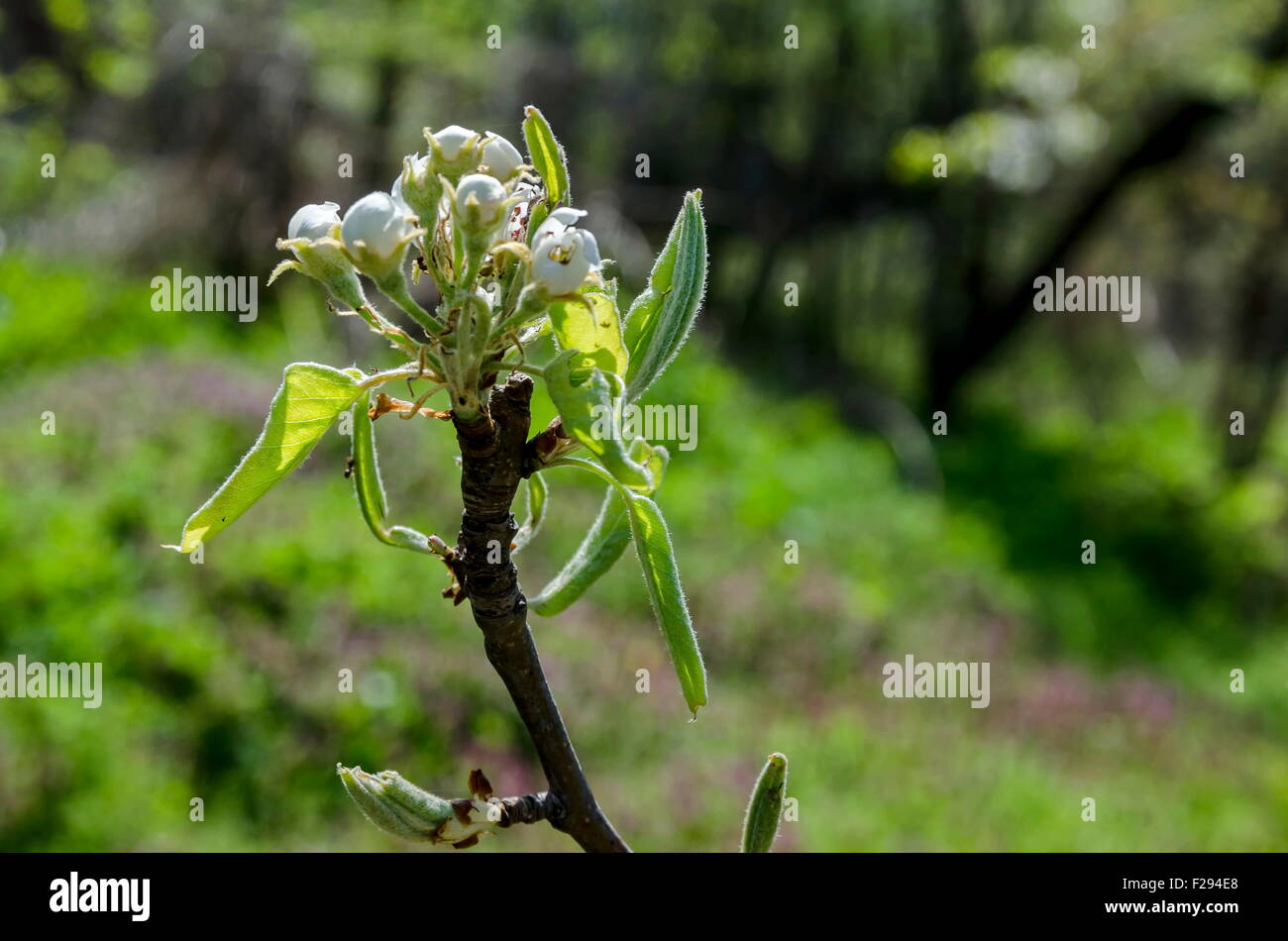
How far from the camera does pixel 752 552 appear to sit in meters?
6.48

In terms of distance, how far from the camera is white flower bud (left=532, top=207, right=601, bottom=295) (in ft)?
2.51

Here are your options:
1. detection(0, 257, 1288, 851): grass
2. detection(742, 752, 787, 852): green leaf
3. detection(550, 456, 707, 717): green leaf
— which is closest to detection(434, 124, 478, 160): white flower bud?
detection(550, 456, 707, 717): green leaf

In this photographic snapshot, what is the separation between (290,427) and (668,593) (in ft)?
0.92

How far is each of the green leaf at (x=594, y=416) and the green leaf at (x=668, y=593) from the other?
3 centimetres

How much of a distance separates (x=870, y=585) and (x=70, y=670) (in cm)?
412

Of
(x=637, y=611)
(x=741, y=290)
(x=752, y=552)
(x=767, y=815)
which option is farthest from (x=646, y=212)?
(x=767, y=815)

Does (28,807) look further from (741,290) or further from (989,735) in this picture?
(741,290)

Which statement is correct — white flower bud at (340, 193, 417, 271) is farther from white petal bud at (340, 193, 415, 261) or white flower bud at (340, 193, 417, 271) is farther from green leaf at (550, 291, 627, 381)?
green leaf at (550, 291, 627, 381)

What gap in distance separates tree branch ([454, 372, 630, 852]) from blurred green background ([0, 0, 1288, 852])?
3133 mm

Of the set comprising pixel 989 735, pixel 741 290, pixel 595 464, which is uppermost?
pixel 741 290

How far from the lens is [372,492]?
1.00m

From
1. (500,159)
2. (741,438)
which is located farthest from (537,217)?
(741,438)

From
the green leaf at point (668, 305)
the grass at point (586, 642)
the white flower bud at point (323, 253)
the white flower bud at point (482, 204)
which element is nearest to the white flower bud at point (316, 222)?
the white flower bud at point (323, 253)

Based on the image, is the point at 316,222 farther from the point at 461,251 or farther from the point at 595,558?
the point at 595,558
